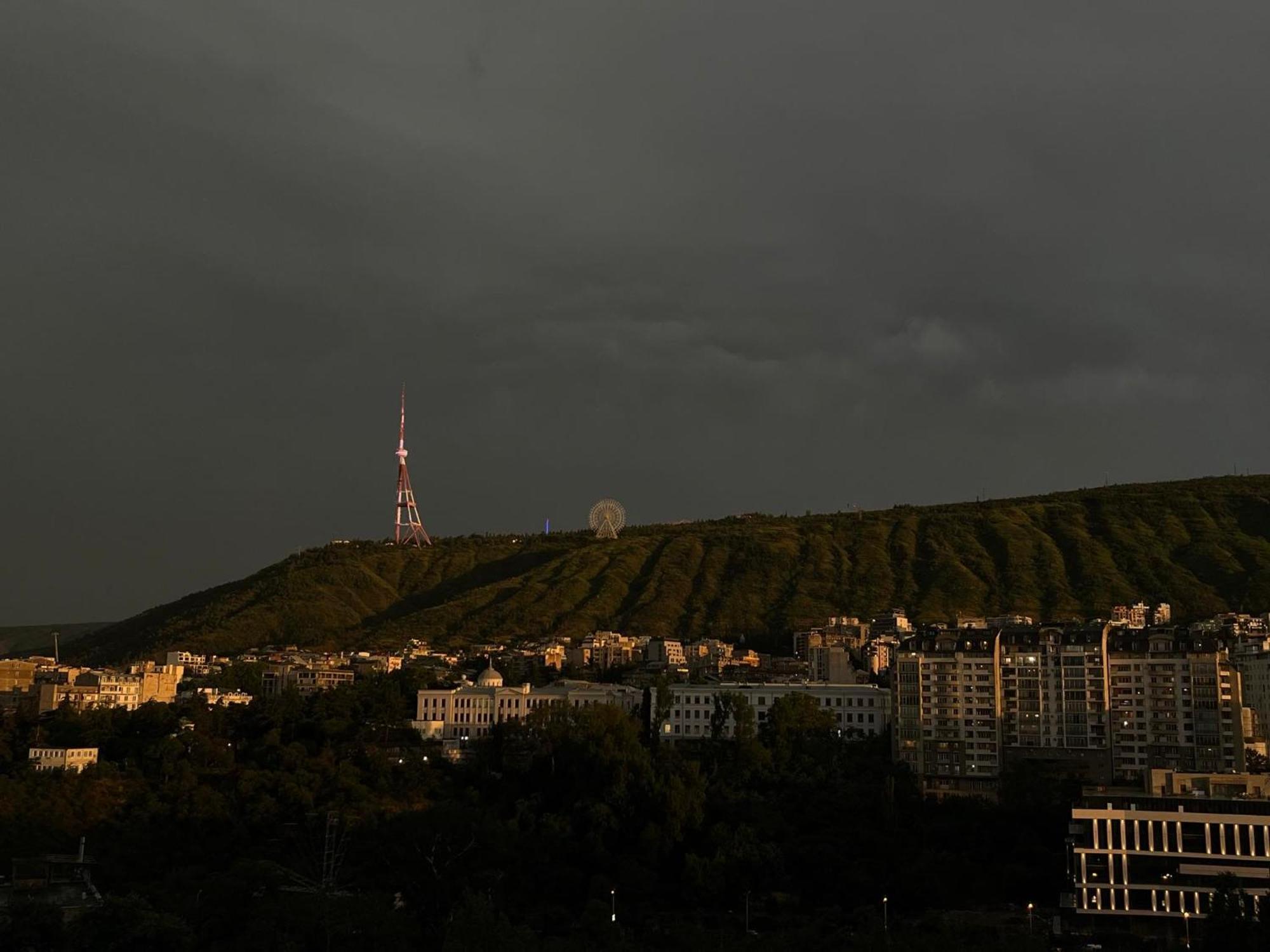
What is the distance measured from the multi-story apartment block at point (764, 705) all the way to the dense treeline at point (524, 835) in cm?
184

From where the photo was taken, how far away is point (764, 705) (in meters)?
63.2

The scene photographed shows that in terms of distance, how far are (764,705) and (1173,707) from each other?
56.7 feet

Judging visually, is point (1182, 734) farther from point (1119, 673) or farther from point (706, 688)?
point (706, 688)

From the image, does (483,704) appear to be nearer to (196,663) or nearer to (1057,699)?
(1057,699)

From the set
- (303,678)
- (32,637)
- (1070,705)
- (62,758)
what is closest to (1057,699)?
(1070,705)

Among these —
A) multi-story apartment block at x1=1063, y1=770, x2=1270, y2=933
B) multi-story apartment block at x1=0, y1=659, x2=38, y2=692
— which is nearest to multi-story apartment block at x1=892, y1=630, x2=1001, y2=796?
multi-story apartment block at x1=1063, y1=770, x2=1270, y2=933

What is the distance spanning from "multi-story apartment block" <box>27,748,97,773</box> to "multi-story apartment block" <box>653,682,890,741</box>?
24.2 meters

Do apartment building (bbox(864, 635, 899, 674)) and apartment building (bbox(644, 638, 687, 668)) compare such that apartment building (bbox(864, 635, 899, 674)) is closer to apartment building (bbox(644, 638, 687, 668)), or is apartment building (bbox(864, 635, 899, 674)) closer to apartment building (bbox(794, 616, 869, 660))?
apartment building (bbox(794, 616, 869, 660))

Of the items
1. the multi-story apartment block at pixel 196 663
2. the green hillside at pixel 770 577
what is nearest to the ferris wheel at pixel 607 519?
the green hillside at pixel 770 577

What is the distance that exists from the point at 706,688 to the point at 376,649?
1488 inches

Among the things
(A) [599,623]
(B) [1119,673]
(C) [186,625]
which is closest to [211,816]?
(B) [1119,673]

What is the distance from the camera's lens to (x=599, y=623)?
10525cm

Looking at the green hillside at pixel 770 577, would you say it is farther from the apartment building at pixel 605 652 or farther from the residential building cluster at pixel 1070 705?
the residential building cluster at pixel 1070 705

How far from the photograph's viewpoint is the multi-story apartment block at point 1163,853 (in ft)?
149
